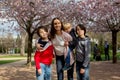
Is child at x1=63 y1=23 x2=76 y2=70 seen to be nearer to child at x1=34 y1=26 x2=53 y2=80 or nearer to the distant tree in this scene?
child at x1=34 y1=26 x2=53 y2=80

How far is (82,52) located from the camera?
7316 mm

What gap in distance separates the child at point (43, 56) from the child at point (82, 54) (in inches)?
25.8

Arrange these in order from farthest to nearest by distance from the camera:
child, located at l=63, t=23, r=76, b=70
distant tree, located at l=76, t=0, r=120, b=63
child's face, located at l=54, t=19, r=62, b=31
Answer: distant tree, located at l=76, t=0, r=120, b=63
child, located at l=63, t=23, r=76, b=70
child's face, located at l=54, t=19, r=62, b=31

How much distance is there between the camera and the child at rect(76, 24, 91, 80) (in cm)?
725

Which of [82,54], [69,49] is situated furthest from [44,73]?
[82,54]

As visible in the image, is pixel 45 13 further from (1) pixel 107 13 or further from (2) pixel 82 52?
(2) pixel 82 52

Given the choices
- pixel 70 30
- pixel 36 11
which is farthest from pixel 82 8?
pixel 70 30

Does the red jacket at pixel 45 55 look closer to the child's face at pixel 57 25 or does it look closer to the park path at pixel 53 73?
the child's face at pixel 57 25

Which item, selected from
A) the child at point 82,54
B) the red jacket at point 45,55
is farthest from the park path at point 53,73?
the red jacket at point 45,55

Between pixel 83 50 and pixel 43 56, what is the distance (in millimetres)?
916

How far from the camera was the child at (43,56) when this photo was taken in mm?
6988

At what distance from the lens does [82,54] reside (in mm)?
7316

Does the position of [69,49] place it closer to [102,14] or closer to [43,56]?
[43,56]

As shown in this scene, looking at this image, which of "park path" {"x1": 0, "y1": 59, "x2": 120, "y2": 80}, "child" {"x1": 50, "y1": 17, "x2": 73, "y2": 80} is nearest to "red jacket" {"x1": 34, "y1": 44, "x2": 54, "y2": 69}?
"child" {"x1": 50, "y1": 17, "x2": 73, "y2": 80}
